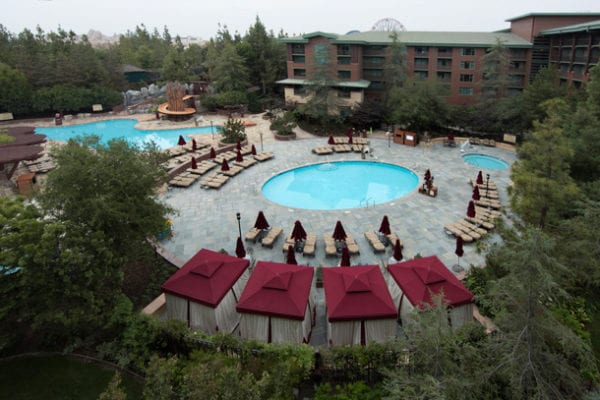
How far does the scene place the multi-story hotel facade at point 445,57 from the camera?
127 ft

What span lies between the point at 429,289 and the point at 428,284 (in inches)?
14.8

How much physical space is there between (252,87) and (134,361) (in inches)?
2026

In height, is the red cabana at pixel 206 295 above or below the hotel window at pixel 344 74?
below

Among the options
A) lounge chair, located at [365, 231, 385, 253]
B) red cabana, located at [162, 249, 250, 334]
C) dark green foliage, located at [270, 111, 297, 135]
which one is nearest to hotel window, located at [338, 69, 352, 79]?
dark green foliage, located at [270, 111, 297, 135]

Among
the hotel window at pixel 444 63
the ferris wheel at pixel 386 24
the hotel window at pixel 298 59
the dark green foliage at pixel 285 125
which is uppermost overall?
the ferris wheel at pixel 386 24

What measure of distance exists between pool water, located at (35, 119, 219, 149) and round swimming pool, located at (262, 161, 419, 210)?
16604 mm

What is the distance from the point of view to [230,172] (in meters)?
26.3

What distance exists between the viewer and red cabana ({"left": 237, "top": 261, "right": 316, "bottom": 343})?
1084 centimetres

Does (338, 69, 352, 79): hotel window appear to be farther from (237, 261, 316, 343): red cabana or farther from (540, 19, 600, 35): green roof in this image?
(237, 261, 316, 343): red cabana

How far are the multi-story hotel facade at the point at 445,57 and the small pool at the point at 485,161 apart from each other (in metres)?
10.5

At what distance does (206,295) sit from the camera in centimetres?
1155

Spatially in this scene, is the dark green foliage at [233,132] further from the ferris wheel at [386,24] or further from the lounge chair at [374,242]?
the ferris wheel at [386,24]

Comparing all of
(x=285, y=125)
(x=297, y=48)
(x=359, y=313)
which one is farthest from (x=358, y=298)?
(x=297, y=48)

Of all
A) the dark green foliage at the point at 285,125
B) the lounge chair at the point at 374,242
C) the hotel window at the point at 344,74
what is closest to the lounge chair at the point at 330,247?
the lounge chair at the point at 374,242
